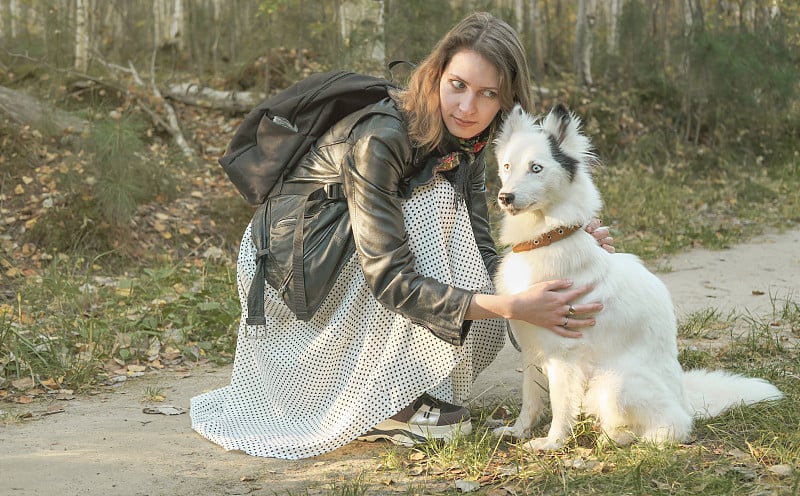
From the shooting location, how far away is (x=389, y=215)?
2.90m

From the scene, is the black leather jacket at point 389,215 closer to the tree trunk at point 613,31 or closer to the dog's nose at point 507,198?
the dog's nose at point 507,198

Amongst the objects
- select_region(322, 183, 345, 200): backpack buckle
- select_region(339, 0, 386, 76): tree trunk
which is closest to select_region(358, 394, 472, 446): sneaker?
select_region(322, 183, 345, 200): backpack buckle

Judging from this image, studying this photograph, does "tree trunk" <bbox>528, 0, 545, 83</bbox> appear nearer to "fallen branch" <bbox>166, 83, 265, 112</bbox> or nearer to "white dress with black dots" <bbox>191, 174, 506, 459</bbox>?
"fallen branch" <bbox>166, 83, 265, 112</bbox>

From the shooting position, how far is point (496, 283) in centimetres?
299

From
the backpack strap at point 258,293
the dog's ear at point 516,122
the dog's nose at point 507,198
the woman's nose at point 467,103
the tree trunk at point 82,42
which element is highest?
the tree trunk at point 82,42

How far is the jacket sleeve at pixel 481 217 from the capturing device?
3352 mm

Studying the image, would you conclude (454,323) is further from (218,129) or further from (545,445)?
(218,129)

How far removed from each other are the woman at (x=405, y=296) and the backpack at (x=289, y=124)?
7cm

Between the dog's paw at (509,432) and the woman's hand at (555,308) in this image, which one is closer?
the woman's hand at (555,308)

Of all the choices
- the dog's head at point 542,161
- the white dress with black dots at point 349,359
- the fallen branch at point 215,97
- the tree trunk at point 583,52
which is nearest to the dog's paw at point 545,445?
the white dress with black dots at point 349,359

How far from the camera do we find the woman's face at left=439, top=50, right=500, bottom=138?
2859mm

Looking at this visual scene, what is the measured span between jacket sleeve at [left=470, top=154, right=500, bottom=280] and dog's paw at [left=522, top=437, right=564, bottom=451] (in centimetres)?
72

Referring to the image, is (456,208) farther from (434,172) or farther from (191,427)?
(191,427)

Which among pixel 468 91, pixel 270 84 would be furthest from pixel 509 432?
pixel 270 84
